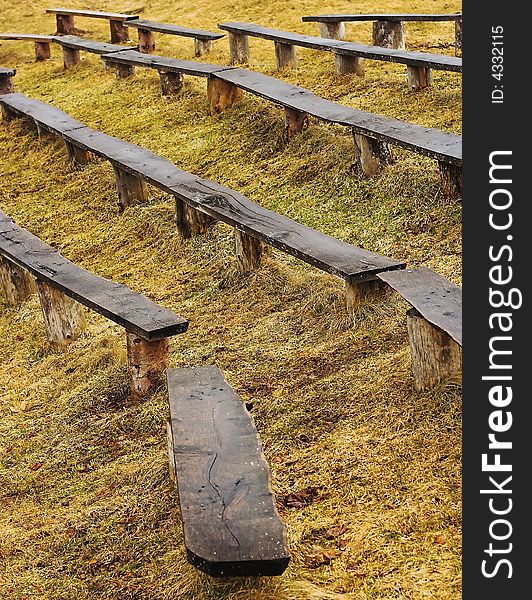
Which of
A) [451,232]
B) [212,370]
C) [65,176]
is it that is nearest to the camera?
[212,370]

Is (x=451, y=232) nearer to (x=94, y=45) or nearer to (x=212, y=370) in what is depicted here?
(x=212, y=370)

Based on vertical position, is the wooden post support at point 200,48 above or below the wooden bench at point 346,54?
below

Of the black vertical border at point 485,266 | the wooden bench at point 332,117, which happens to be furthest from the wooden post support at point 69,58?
the black vertical border at point 485,266

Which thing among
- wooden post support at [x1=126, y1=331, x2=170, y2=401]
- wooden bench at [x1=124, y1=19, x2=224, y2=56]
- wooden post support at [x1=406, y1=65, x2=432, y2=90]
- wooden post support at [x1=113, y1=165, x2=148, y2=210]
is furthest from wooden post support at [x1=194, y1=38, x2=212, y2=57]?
wooden post support at [x1=126, y1=331, x2=170, y2=401]

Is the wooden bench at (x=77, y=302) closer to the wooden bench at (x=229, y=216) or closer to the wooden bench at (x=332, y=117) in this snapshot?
the wooden bench at (x=229, y=216)

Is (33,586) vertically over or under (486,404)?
under

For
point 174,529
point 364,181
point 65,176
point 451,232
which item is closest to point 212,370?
point 174,529

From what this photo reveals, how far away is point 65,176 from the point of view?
30.8ft

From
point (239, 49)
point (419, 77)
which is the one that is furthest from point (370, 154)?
point (239, 49)

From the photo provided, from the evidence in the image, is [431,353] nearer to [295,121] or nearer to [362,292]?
[362,292]

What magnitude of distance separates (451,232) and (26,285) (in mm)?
3032

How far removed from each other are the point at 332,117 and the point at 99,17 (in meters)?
6.99

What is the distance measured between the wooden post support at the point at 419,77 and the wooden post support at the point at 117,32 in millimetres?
5998

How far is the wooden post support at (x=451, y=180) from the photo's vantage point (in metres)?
6.68
